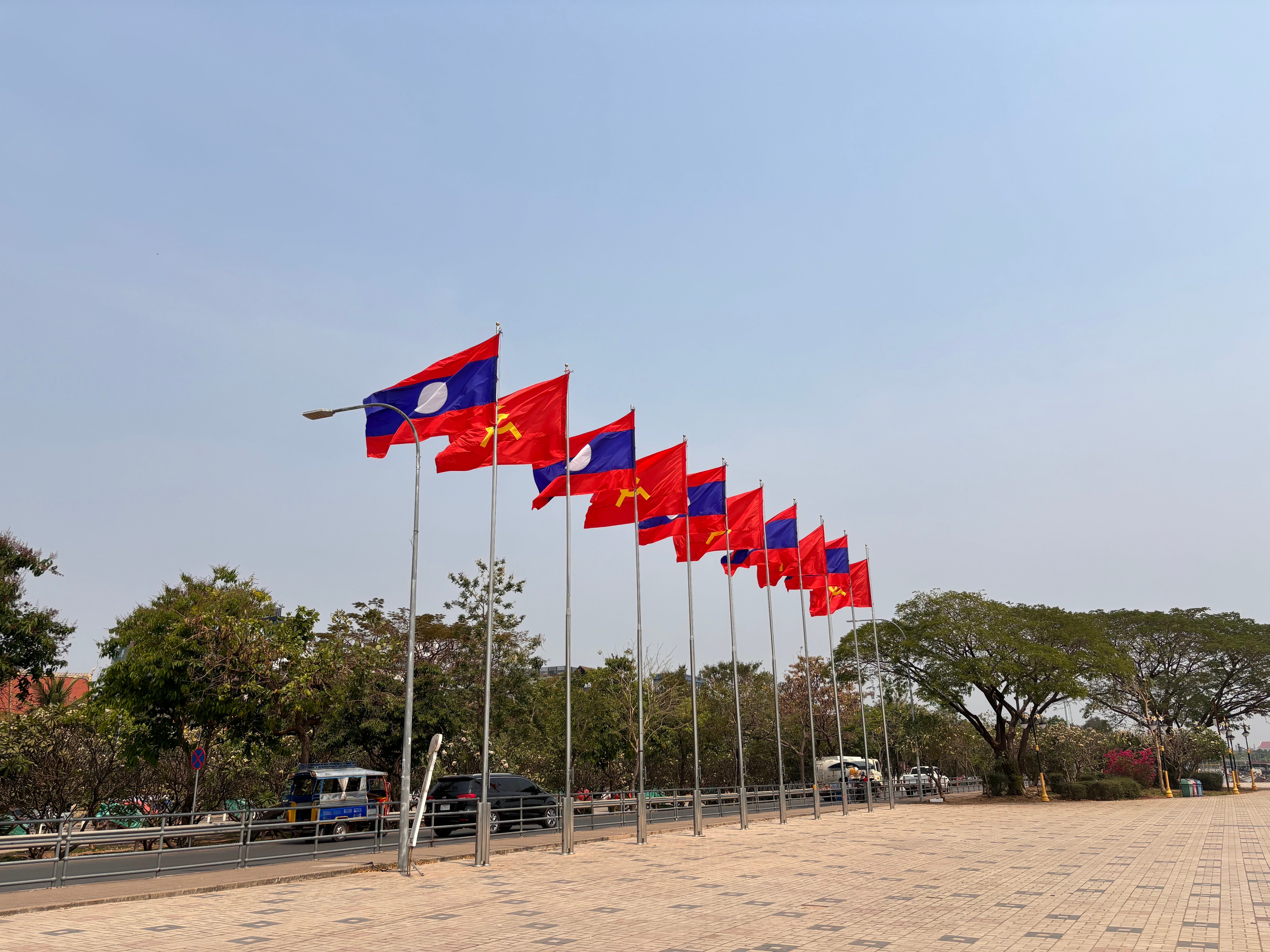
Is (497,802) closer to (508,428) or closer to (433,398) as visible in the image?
(508,428)

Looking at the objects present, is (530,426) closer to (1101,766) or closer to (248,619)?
(248,619)

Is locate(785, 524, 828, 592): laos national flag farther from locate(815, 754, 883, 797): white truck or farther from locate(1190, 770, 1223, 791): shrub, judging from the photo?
locate(1190, 770, 1223, 791): shrub

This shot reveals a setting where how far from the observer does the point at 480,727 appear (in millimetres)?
39188

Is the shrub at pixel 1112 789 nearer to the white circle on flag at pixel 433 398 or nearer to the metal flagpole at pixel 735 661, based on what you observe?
the metal flagpole at pixel 735 661

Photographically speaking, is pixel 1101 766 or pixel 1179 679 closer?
pixel 1101 766

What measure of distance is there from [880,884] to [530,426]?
13078 mm

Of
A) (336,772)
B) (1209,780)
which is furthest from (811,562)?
(1209,780)

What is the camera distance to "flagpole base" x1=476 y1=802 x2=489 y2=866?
61.4 ft

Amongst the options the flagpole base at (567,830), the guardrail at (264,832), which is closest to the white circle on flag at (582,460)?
the flagpole base at (567,830)

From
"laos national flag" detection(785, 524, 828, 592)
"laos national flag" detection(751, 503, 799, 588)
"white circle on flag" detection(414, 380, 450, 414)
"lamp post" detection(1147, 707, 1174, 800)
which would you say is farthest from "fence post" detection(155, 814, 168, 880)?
"lamp post" detection(1147, 707, 1174, 800)

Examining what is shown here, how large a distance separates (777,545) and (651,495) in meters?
8.36

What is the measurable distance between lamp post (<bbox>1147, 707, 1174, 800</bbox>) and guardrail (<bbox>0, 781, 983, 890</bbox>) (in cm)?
1680

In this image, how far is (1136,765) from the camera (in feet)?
156

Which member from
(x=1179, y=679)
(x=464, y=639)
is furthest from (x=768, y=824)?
(x=1179, y=679)
